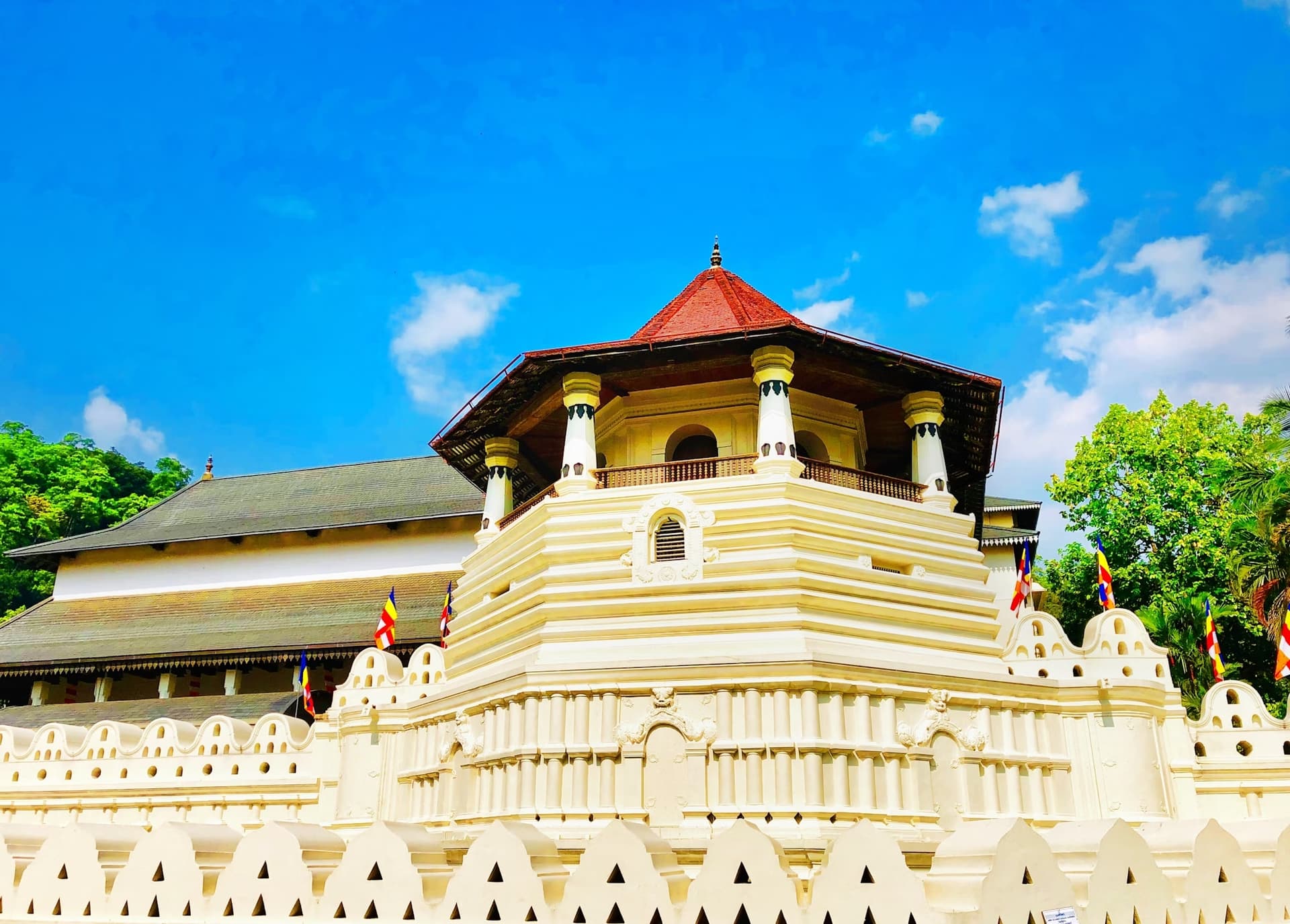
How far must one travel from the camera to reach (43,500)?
44188 mm

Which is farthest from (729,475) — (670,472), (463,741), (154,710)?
(154,710)

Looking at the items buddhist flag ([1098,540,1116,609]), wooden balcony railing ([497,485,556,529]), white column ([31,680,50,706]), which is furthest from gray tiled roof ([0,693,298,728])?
buddhist flag ([1098,540,1116,609])

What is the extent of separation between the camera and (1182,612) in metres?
26.8

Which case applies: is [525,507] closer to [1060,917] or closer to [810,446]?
[810,446]

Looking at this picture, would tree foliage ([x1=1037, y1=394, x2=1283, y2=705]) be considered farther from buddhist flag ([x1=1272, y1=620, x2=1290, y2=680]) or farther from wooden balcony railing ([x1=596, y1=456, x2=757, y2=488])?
wooden balcony railing ([x1=596, y1=456, x2=757, y2=488])

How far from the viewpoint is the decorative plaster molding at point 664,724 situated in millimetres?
13547

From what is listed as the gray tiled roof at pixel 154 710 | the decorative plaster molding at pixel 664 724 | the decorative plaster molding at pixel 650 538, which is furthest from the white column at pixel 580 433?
Answer: the gray tiled roof at pixel 154 710

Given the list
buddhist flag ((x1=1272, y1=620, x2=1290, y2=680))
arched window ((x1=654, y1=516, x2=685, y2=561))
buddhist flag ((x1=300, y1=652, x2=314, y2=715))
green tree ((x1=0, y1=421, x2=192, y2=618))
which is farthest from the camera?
green tree ((x1=0, y1=421, x2=192, y2=618))

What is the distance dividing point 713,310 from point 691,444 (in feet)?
8.62

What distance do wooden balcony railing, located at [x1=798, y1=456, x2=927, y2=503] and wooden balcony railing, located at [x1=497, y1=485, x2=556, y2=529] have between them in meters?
4.26

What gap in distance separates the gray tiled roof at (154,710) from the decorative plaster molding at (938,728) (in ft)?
50.7

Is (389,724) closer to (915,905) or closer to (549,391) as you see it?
(549,391)

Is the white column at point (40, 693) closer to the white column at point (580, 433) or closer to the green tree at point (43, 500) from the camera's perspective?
the green tree at point (43, 500)

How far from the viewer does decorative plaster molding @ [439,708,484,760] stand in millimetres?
15195
